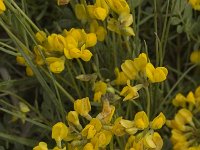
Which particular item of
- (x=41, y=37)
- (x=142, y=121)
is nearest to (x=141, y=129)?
(x=142, y=121)

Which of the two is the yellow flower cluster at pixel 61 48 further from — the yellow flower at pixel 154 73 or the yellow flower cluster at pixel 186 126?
the yellow flower cluster at pixel 186 126

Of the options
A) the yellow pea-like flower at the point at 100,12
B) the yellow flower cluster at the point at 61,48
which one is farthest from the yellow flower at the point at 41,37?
the yellow pea-like flower at the point at 100,12

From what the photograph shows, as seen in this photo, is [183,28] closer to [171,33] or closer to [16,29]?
[171,33]

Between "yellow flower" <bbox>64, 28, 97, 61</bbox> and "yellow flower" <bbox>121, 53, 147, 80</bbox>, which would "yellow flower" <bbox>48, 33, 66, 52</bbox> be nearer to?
"yellow flower" <bbox>64, 28, 97, 61</bbox>

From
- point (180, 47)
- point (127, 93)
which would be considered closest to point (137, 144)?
point (127, 93)

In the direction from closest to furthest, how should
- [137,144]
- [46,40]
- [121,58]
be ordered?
1. [137,144]
2. [46,40]
3. [121,58]

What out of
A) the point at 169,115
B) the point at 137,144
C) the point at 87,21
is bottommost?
the point at 169,115

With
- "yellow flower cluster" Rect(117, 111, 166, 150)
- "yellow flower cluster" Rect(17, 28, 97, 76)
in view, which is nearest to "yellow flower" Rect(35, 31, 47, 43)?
"yellow flower cluster" Rect(17, 28, 97, 76)
